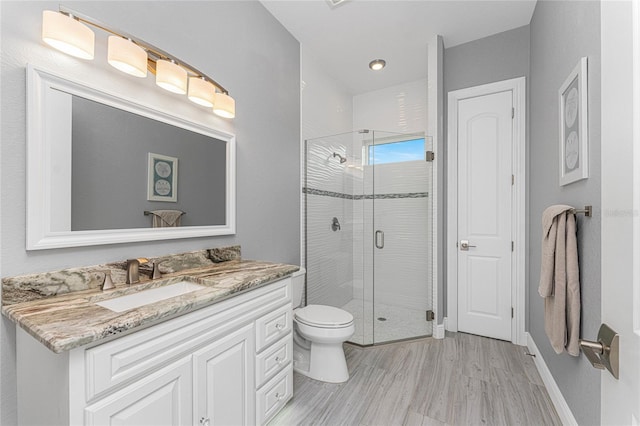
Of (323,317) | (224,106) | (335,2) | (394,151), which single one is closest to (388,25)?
(335,2)

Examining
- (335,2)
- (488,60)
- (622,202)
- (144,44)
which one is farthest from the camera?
(488,60)

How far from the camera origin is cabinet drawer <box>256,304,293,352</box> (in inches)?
58.6

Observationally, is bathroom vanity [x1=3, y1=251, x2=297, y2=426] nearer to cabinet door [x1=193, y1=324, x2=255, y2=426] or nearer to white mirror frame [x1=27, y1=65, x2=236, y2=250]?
cabinet door [x1=193, y1=324, x2=255, y2=426]

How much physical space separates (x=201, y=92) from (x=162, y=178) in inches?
21.9

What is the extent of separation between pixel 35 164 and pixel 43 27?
54cm

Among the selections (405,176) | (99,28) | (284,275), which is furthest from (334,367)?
(99,28)

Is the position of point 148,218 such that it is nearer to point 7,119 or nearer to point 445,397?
point 7,119

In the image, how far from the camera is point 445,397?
6.04ft

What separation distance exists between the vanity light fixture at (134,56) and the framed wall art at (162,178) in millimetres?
383

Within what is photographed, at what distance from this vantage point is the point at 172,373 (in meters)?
1.06

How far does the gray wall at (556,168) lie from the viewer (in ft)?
4.05

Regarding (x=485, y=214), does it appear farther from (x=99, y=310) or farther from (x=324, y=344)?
(x=99, y=310)

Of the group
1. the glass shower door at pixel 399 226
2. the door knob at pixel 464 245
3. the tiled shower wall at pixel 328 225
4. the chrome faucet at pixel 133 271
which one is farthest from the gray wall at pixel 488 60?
the chrome faucet at pixel 133 271

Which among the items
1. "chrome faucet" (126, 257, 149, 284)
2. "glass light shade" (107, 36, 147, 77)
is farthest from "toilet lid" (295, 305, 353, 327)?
"glass light shade" (107, 36, 147, 77)
